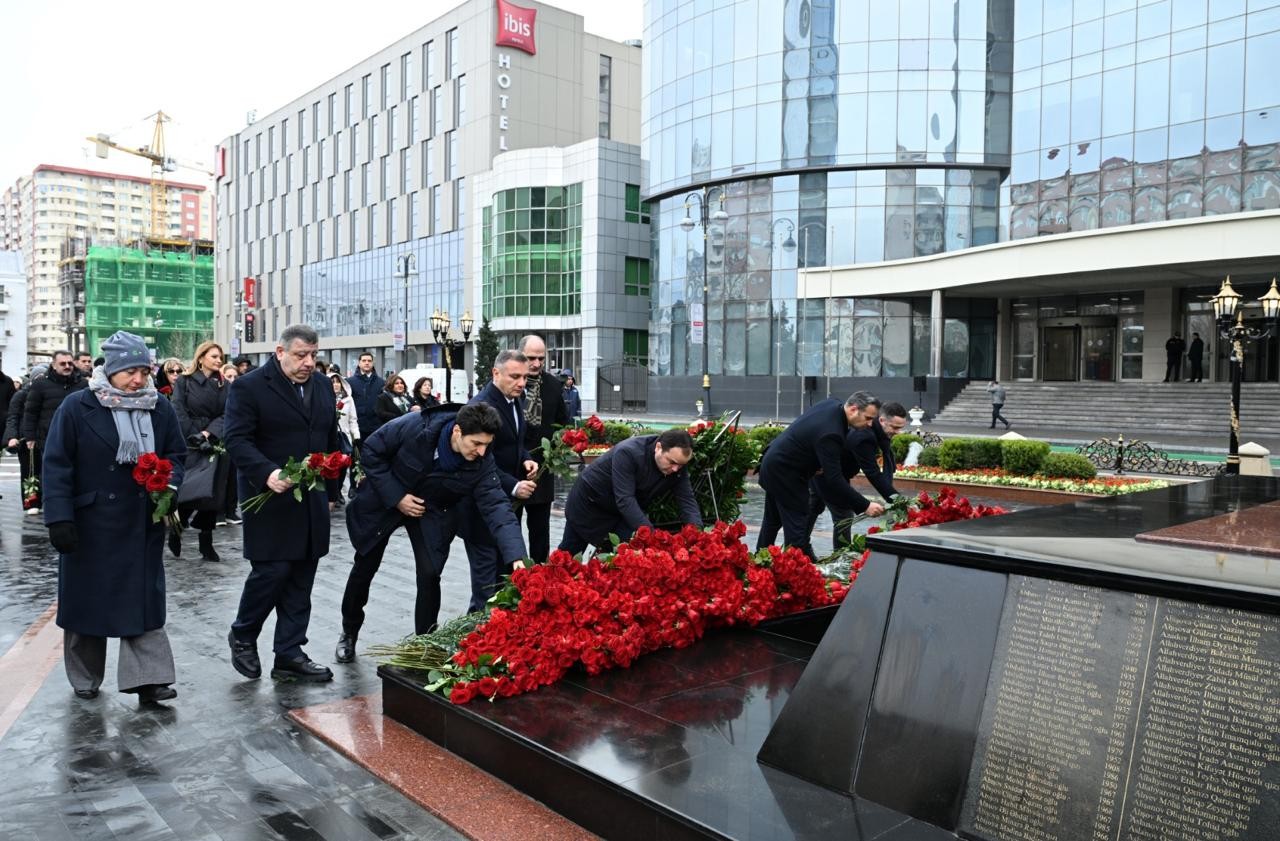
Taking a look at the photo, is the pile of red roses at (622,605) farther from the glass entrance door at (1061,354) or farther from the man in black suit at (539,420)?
the glass entrance door at (1061,354)

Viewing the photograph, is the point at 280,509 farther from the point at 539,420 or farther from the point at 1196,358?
the point at 1196,358

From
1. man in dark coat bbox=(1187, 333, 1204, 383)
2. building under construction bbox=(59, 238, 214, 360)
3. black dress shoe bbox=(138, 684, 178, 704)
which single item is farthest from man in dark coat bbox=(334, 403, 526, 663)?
building under construction bbox=(59, 238, 214, 360)

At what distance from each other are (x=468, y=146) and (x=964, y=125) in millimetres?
29392

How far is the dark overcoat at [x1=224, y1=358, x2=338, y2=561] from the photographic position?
18.4 feet

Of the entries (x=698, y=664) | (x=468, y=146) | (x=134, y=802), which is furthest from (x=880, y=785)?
(x=468, y=146)

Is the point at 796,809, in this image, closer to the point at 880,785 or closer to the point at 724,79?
the point at 880,785

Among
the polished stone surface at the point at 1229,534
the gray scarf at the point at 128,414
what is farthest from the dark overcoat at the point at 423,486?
the polished stone surface at the point at 1229,534

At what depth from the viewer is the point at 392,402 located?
13617mm

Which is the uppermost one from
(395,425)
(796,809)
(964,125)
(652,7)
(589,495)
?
(652,7)

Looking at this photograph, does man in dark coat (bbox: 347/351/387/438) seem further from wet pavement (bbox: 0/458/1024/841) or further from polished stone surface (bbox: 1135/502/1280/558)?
polished stone surface (bbox: 1135/502/1280/558)

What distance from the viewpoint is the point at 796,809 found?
348 centimetres

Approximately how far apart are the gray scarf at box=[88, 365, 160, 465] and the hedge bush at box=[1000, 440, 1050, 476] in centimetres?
1403

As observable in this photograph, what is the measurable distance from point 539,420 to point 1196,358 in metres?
32.6

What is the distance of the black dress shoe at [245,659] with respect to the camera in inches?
226
